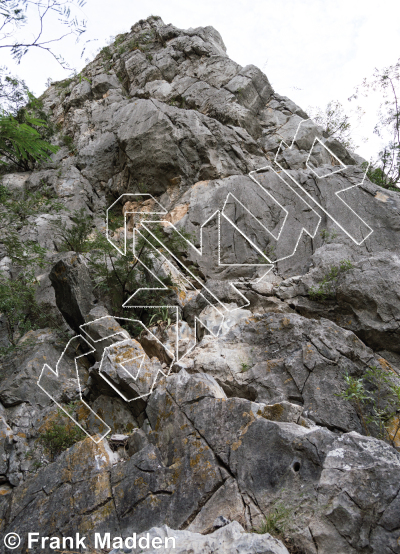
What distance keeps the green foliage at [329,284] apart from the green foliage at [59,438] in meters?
5.44

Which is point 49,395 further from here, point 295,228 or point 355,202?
point 355,202

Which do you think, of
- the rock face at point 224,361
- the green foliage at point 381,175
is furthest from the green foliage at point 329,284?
the green foliage at point 381,175

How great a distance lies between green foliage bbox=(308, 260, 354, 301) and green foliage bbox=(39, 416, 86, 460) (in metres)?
5.44

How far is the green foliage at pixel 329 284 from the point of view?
8.06 m

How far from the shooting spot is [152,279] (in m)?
9.70

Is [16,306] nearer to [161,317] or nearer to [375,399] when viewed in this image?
[161,317]

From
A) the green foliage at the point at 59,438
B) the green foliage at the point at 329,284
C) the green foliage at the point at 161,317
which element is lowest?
the green foliage at the point at 59,438

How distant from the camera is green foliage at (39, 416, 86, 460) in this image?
631cm

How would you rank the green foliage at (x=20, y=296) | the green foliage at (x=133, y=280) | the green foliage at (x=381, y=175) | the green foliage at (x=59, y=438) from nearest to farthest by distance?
1. the green foliage at (x=59, y=438)
2. the green foliage at (x=20, y=296)
3. the green foliage at (x=133, y=280)
4. the green foliage at (x=381, y=175)

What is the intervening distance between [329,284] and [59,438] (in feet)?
20.1

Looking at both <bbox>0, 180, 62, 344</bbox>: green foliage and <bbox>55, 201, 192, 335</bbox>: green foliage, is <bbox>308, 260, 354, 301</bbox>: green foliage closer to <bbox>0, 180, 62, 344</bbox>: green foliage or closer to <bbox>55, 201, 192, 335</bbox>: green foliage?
<bbox>55, 201, 192, 335</bbox>: green foliage

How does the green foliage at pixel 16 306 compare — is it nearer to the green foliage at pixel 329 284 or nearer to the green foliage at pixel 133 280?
the green foliage at pixel 133 280

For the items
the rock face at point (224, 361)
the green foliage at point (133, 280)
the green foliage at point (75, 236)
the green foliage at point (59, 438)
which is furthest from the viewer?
the green foliage at point (75, 236)

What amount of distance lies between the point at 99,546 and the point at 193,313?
532 cm
